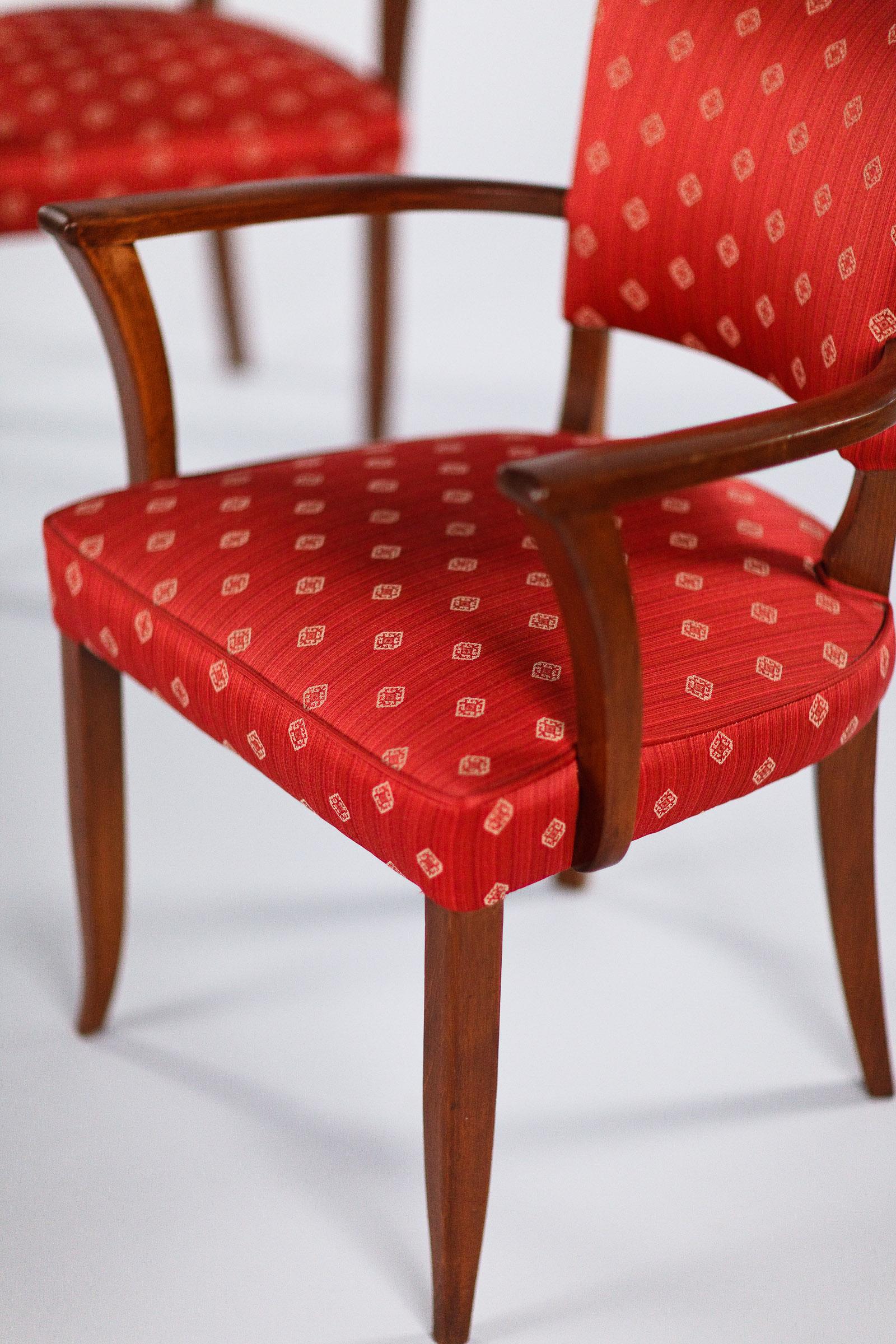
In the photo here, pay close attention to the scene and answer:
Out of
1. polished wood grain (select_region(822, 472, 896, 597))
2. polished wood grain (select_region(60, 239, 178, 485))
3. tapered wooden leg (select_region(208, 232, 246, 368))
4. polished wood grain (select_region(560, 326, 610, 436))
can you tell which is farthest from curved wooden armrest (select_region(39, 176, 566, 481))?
tapered wooden leg (select_region(208, 232, 246, 368))

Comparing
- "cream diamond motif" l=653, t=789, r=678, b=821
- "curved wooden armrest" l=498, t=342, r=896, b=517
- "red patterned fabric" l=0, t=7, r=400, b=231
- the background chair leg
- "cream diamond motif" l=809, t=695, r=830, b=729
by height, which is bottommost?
the background chair leg

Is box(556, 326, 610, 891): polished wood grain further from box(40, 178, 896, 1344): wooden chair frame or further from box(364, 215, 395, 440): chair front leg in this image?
box(364, 215, 395, 440): chair front leg

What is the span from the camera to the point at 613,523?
38.9 inches

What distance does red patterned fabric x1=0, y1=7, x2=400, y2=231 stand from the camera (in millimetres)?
2055

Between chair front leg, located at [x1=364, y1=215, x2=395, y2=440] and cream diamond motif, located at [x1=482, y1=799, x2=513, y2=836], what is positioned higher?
cream diamond motif, located at [x1=482, y1=799, x2=513, y2=836]

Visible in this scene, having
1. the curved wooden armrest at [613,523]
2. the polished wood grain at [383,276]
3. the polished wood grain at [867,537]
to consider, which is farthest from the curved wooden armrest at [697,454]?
the polished wood grain at [383,276]

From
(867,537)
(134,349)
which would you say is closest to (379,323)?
(134,349)

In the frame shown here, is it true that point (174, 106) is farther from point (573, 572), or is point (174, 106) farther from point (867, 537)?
point (573, 572)

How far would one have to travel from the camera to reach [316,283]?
360 cm

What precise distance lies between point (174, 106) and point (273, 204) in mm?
844

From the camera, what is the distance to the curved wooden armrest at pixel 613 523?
0.96m

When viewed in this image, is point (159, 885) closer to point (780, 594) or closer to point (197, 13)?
point (780, 594)

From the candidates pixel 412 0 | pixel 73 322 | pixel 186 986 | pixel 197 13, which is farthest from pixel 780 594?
pixel 73 322

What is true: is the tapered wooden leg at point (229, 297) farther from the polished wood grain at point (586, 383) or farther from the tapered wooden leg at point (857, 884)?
the tapered wooden leg at point (857, 884)
